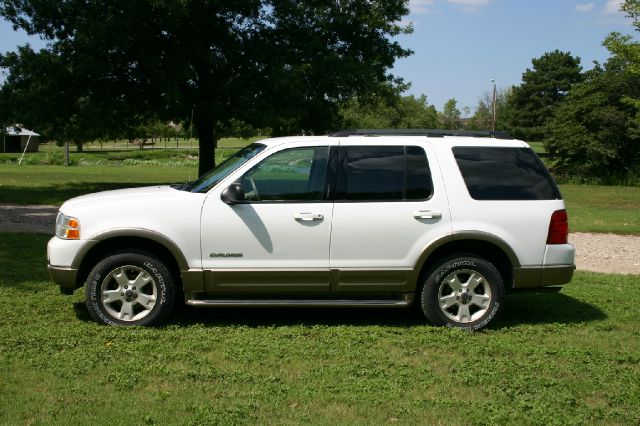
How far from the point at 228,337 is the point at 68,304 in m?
2.12

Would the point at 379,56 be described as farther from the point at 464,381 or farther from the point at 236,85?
the point at 464,381

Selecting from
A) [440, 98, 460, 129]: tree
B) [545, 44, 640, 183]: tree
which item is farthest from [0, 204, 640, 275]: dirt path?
[440, 98, 460, 129]: tree

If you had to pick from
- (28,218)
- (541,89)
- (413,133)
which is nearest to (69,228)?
(413,133)

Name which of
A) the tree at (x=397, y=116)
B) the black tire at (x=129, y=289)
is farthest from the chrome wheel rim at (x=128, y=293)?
the tree at (x=397, y=116)

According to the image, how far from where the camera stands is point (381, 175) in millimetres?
6781

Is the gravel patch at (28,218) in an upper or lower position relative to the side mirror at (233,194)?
lower

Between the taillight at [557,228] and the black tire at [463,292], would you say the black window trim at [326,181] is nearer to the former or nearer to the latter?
the black tire at [463,292]

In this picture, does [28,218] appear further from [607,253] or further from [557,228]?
[557,228]

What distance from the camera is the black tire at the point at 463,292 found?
6.73 metres

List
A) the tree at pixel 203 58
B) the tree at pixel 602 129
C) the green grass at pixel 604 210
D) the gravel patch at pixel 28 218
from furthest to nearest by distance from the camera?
the tree at pixel 602 129 → the tree at pixel 203 58 → the green grass at pixel 604 210 → the gravel patch at pixel 28 218

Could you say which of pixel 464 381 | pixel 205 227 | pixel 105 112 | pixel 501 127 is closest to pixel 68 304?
pixel 205 227

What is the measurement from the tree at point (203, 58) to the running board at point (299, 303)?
15458 mm

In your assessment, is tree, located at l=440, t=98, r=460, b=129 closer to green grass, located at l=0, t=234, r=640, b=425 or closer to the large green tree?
the large green tree

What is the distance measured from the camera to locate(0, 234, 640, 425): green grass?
15.2 ft
